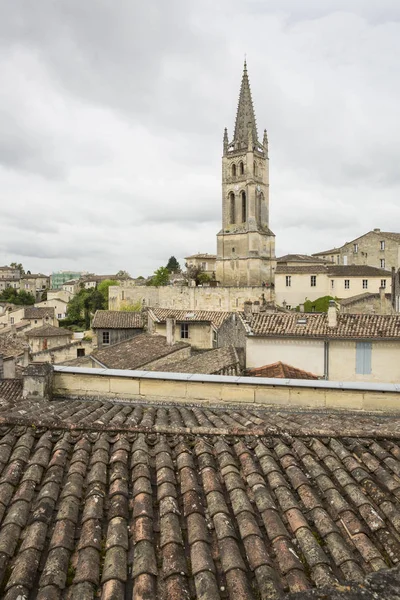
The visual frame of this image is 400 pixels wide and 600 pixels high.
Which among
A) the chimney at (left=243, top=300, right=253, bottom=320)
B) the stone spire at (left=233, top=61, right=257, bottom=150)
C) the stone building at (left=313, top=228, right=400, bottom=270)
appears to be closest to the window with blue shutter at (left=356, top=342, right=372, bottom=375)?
the chimney at (left=243, top=300, right=253, bottom=320)

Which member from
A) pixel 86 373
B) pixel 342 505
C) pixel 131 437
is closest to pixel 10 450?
pixel 131 437

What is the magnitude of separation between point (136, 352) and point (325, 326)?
11227 mm

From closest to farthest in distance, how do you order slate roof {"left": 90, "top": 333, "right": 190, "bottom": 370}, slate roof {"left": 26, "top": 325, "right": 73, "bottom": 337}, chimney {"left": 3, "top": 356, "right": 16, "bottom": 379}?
chimney {"left": 3, "top": 356, "right": 16, "bottom": 379}, slate roof {"left": 90, "top": 333, "right": 190, "bottom": 370}, slate roof {"left": 26, "top": 325, "right": 73, "bottom": 337}

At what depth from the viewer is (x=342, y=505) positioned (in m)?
3.62

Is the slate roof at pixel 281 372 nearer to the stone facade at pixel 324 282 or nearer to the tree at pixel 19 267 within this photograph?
the stone facade at pixel 324 282

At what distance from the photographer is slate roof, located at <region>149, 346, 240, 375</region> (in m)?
18.4

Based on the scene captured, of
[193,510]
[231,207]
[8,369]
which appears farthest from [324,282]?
[193,510]

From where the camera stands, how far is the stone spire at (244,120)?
66.2 metres

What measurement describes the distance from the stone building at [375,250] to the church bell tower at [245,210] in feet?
36.9

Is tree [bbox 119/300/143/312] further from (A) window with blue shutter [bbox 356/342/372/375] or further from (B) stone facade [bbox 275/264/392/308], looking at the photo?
(A) window with blue shutter [bbox 356/342/372/375]

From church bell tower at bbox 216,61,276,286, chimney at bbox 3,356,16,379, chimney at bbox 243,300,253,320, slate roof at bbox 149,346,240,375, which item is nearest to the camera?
slate roof at bbox 149,346,240,375

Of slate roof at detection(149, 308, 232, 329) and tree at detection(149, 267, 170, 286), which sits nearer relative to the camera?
slate roof at detection(149, 308, 232, 329)

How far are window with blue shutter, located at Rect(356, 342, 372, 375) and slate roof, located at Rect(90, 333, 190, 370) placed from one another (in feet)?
32.4

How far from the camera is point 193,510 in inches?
138
